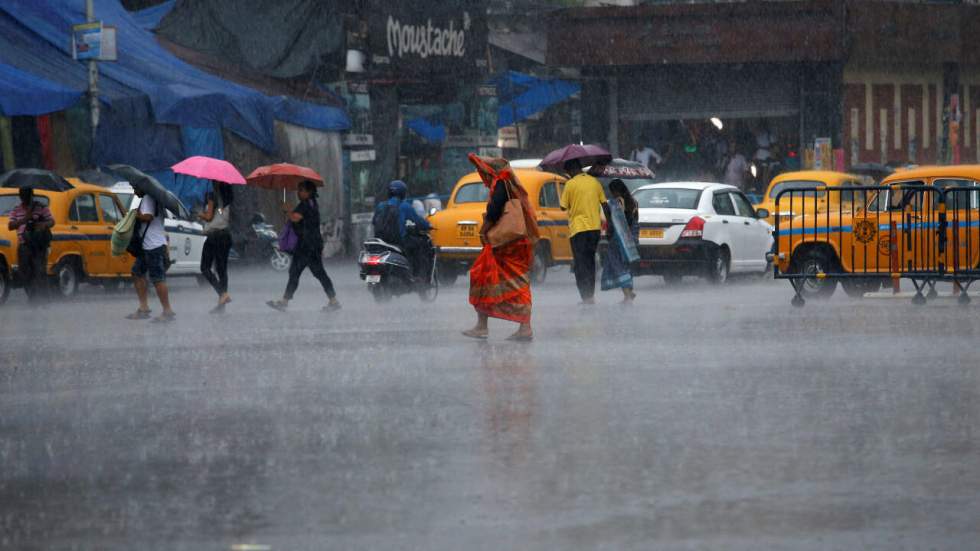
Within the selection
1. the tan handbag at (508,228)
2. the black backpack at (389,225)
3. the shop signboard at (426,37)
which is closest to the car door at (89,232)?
the black backpack at (389,225)

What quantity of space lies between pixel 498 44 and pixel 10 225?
2297 cm

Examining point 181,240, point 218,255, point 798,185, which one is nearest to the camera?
point 218,255

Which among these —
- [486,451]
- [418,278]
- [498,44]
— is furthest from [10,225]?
[498,44]

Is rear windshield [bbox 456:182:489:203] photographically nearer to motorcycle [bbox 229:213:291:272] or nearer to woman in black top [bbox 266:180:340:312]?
woman in black top [bbox 266:180:340:312]

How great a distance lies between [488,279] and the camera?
15.4 metres

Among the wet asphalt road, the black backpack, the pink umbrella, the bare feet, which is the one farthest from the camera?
the black backpack

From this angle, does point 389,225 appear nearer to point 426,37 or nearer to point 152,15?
point 152,15

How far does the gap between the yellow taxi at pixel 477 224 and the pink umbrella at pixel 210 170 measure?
503 cm

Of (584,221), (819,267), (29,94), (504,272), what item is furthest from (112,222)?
(504,272)

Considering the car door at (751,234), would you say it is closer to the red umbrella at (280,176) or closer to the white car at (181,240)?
the red umbrella at (280,176)

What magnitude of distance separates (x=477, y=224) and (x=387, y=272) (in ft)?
11.1

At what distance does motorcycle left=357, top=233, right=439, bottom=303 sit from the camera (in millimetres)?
21391

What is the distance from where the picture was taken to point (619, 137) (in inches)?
1766

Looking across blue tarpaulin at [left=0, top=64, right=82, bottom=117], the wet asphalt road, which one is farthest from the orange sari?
blue tarpaulin at [left=0, top=64, right=82, bottom=117]
